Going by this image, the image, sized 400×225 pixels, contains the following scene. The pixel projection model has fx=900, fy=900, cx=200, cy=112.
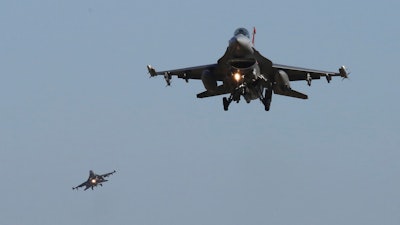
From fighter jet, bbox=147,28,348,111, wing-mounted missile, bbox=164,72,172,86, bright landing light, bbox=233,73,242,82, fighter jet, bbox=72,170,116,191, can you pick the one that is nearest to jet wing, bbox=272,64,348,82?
fighter jet, bbox=147,28,348,111

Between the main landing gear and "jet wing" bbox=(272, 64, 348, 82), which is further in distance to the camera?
"jet wing" bbox=(272, 64, 348, 82)

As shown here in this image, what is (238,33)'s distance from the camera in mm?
61688

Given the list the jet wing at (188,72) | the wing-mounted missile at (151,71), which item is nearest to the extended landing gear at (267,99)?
the jet wing at (188,72)

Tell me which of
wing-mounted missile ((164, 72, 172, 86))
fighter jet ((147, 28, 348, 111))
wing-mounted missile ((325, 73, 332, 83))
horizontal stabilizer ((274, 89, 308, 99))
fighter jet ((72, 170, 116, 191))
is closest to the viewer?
fighter jet ((147, 28, 348, 111))

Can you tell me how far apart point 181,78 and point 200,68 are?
2.43m

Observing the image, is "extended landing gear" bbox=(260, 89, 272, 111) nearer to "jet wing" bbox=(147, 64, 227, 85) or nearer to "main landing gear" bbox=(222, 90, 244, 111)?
"main landing gear" bbox=(222, 90, 244, 111)

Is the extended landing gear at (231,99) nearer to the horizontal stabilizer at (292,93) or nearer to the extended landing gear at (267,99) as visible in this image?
the extended landing gear at (267,99)

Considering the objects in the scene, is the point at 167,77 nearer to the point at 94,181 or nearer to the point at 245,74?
the point at 245,74

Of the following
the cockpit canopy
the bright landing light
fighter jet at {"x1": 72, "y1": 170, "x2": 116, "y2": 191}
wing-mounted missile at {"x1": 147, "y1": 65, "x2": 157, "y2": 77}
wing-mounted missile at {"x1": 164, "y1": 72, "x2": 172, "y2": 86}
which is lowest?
the bright landing light

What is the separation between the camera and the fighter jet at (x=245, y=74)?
60.3 metres

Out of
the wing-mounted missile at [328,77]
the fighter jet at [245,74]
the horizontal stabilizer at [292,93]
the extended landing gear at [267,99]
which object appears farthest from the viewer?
the wing-mounted missile at [328,77]

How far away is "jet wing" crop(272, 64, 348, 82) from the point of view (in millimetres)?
65375

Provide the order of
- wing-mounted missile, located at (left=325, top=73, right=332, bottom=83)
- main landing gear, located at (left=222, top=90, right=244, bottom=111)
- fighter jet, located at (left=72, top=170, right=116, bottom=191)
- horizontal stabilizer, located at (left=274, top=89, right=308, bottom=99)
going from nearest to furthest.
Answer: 1. main landing gear, located at (left=222, top=90, right=244, bottom=111)
2. horizontal stabilizer, located at (left=274, top=89, right=308, bottom=99)
3. wing-mounted missile, located at (left=325, top=73, right=332, bottom=83)
4. fighter jet, located at (left=72, top=170, right=116, bottom=191)

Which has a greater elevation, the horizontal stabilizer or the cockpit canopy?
the cockpit canopy
